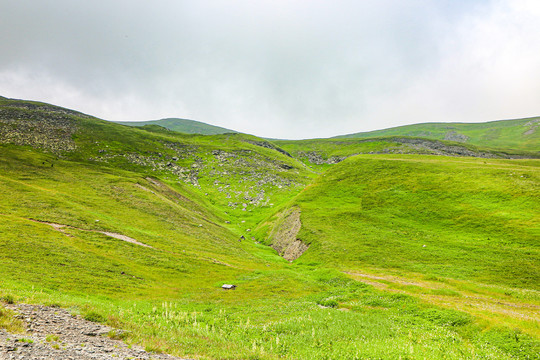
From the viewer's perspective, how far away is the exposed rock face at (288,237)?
194 feet

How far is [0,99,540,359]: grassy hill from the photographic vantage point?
739 inches

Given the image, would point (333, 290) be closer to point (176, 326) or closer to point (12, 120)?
point (176, 326)

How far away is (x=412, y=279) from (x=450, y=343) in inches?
822

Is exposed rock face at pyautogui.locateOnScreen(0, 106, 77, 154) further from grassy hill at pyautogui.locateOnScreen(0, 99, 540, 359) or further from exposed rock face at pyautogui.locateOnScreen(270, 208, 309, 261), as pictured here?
exposed rock face at pyautogui.locateOnScreen(270, 208, 309, 261)

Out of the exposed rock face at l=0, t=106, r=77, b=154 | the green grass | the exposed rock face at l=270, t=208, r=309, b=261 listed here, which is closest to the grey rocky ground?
the green grass

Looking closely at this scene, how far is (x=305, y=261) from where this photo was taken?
173ft

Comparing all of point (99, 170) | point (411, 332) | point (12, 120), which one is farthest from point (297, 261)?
point (12, 120)

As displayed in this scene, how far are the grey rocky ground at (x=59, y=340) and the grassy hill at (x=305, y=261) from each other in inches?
47.1

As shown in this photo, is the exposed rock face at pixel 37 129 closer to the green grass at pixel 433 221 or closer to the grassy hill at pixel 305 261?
the grassy hill at pixel 305 261

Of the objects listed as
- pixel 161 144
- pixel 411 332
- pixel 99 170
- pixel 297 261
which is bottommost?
pixel 297 261

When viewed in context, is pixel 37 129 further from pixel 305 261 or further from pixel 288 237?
pixel 305 261

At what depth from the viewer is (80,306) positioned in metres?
18.8

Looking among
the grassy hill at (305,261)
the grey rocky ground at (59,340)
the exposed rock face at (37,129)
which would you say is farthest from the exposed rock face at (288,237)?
the exposed rock face at (37,129)

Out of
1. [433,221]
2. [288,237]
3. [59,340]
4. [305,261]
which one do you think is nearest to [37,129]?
[288,237]
